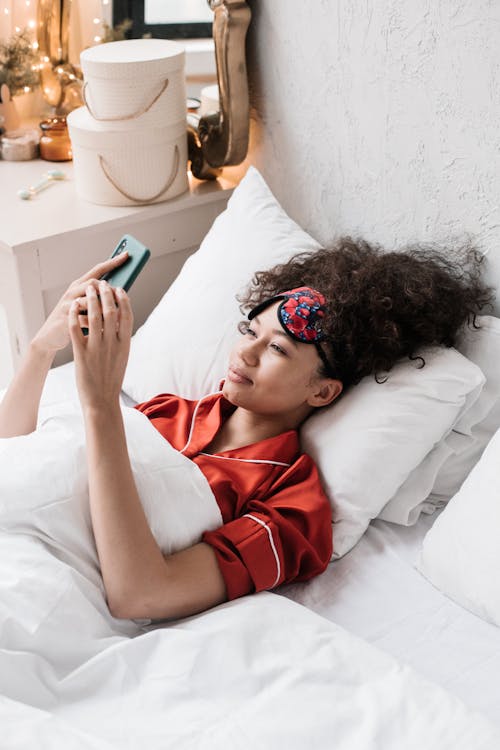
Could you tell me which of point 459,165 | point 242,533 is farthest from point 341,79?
point 242,533

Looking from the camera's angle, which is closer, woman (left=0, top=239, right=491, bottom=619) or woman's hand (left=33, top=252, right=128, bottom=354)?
woman (left=0, top=239, right=491, bottom=619)

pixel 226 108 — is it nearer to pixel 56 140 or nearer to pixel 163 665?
pixel 56 140

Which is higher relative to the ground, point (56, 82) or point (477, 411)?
point (56, 82)

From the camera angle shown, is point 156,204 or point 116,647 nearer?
point 116,647

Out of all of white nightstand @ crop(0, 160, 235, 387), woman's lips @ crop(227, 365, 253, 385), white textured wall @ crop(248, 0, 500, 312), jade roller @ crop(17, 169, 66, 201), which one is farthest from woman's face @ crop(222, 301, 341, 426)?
jade roller @ crop(17, 169, 66, 201)

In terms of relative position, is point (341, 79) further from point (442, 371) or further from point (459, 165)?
point (442, 371)

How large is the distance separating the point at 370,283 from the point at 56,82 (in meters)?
1.24

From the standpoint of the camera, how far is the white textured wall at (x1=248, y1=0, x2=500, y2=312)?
1.35 meters

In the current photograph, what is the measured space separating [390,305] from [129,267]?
40 centimetres

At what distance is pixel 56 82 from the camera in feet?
7.23

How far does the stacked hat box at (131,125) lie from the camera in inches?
69.1

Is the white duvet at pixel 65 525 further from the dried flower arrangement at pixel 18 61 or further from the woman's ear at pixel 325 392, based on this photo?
the dried flower arrangement at pixel 18 61

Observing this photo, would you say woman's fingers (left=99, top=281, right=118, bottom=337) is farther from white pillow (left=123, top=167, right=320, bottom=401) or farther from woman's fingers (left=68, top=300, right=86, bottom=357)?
white pillow (left=123, top=167, right=320, bottom=401)

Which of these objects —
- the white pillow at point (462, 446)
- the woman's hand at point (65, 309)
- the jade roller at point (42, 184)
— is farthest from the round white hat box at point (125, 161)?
the white pillow at point (462, 446)
